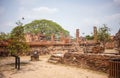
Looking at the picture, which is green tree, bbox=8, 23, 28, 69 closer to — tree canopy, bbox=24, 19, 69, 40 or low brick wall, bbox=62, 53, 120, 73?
low brick wall, bbox=62, 53, 120, 73

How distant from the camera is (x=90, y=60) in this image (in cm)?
933

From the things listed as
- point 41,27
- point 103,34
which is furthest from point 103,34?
point 41,27

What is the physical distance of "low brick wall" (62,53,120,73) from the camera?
8.31 meters

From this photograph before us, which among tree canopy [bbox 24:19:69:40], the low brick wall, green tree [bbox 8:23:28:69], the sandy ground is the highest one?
tree canopy [bbox 24:19:69:40]

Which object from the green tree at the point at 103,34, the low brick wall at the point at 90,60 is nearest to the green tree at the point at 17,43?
the low brick wall at the point at 90,60

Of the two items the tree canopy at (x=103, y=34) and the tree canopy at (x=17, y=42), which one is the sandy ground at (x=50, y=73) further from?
the tree canopy at (x=103, y=34)

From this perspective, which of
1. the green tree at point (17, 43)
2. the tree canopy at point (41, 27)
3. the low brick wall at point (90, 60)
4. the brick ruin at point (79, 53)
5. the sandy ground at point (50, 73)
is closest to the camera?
the sandy ground at point (50, 73)

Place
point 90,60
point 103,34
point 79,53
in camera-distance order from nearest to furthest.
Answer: point 90,60 → point 79,53 → point 103,34

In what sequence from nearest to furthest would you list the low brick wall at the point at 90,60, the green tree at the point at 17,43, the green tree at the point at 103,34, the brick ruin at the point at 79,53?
the low brick wall at the point at 90,60 < the brick ruin at the point at 79,53 < the green tree at the point at 17,43 < the green tree at the point at 103,34

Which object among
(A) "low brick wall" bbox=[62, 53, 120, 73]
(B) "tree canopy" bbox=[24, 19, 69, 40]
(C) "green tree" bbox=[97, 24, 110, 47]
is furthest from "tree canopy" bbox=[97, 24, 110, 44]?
(B) "tree canopy" bbox=[24, 19, 69, 40]

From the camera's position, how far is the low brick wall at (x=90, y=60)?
8.31m

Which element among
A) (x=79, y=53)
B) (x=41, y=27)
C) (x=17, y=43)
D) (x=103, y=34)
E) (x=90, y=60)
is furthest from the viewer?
(x=41, y=27)

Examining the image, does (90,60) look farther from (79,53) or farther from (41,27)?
(41,27)

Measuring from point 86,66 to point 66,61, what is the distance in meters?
2.19
